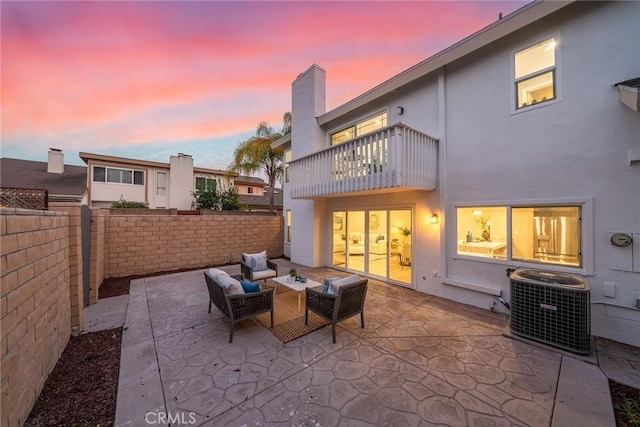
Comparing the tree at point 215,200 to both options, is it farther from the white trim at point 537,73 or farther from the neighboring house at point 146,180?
the white trim at point 537,73

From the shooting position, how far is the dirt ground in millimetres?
2400

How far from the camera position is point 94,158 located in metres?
14.4

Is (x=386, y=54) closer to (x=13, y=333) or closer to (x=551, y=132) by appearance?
(x=551, y=132)

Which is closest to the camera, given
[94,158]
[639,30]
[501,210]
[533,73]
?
[639,30]

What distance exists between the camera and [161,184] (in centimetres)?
1725

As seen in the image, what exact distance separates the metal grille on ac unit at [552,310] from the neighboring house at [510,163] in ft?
3.34

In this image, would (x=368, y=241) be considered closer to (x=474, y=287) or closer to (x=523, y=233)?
(x=474, y=287)

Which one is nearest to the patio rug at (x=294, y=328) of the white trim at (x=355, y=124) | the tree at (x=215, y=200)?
the white trim at (x=355, y=124)

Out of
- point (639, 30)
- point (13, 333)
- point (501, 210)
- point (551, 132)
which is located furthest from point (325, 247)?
point (639, 30)

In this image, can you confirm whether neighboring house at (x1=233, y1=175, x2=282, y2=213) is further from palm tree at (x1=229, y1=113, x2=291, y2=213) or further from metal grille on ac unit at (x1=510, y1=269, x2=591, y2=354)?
metal grille on ac unit at (x1=510, y1=269, x2=591, y2=354)

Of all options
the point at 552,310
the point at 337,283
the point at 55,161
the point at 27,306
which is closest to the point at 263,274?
the point at 337,283

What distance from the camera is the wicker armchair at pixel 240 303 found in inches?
156

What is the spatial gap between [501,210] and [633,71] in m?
2.92

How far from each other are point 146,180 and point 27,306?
1719 centimetres
